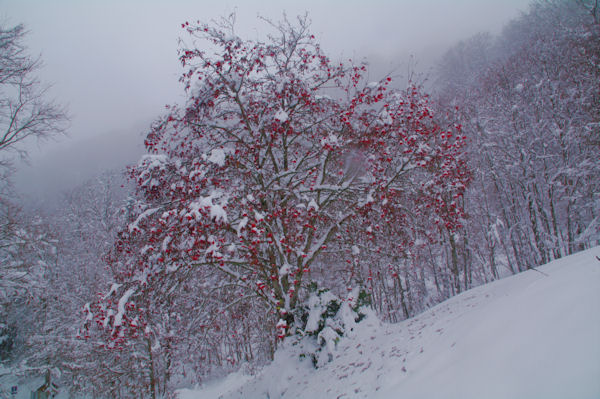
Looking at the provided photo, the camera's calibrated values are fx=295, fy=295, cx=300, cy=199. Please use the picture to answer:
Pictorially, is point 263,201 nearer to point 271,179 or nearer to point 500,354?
point 271,179

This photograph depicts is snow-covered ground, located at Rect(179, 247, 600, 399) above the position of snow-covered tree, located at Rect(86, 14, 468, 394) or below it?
below

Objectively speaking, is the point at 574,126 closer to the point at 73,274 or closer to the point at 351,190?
the point at 351,190

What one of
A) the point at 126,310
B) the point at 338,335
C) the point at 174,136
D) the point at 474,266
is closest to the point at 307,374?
the point at 338,335

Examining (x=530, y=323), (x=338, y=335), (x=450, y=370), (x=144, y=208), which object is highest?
(x=144, y=208)

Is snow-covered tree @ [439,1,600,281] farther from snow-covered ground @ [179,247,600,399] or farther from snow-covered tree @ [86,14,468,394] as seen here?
snow-covered ground @ [179,247,600,399]

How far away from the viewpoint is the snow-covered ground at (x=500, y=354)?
242 centimetres

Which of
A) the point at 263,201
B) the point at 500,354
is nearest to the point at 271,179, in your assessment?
the point at 263,201

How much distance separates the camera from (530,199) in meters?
13.7

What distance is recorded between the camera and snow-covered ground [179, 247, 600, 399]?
2.42 metres

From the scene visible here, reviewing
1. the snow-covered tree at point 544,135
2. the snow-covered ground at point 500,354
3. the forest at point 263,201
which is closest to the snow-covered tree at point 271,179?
the forest at point 263,201

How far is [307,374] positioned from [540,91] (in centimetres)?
1616

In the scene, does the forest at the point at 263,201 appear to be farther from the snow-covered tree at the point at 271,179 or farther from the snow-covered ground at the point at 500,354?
the snow-covered ground at the point at 500,354

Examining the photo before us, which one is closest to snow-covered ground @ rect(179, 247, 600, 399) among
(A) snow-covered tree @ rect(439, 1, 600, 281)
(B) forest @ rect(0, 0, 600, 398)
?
(B) forest @ rect(0, 0, 600, 398)

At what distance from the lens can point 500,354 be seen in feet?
10.1
